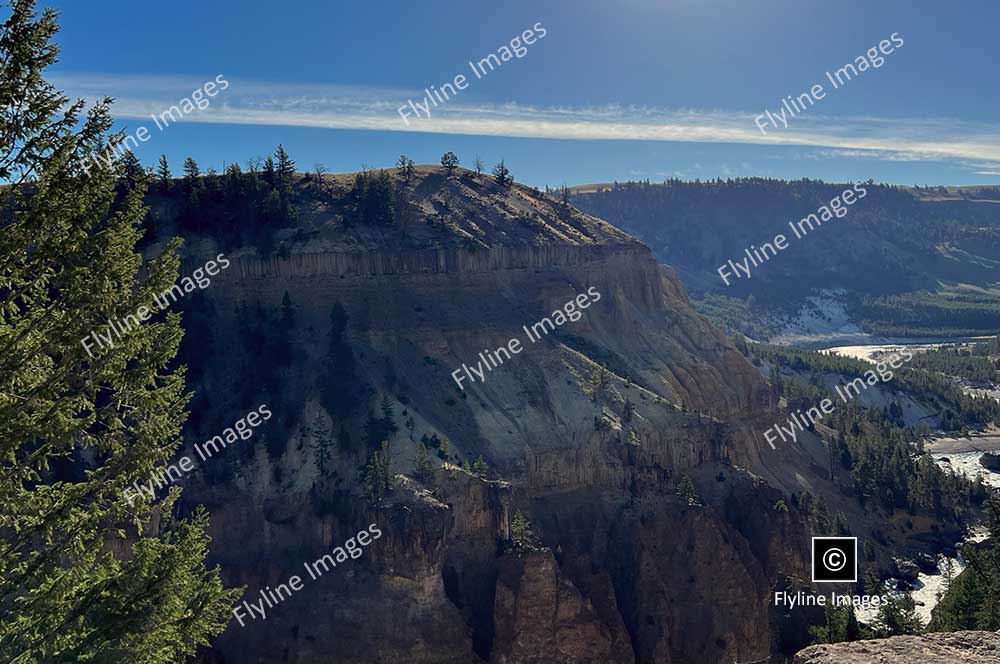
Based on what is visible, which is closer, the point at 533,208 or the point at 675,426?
the point at 675,426

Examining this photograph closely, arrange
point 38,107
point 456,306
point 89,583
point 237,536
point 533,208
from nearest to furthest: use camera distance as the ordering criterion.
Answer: point 38,107 < point 89,583 < point 237,536 < point 456,306 < point 533,208

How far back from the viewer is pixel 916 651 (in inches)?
727

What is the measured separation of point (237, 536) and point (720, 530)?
40.2 meters

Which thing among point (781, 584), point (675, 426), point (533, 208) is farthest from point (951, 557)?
point (533, 208)

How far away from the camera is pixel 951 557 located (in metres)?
99.9

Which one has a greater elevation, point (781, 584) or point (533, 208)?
point (533, 208)

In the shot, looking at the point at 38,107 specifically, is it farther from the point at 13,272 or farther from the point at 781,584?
the point at 781,584

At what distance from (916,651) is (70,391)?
20.9m

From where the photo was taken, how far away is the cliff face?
6044 cm

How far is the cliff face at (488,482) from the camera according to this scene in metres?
60.4

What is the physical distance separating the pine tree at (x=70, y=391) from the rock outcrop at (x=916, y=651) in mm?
16171

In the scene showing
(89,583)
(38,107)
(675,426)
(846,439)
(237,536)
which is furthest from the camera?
(846,439)

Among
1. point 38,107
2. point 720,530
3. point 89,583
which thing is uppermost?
point 38,107

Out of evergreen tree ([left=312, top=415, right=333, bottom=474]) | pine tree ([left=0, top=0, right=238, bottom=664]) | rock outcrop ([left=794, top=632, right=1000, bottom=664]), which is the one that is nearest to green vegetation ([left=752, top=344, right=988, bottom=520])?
evergreen tree ([left=312, top=415, right=333, bottom=474])
